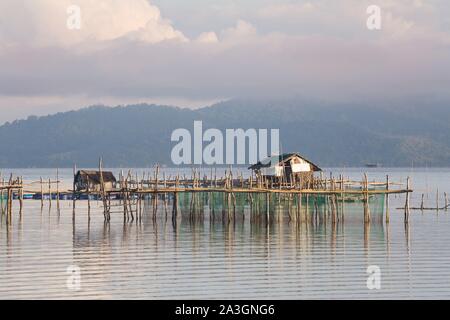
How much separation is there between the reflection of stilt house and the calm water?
7.13 meters

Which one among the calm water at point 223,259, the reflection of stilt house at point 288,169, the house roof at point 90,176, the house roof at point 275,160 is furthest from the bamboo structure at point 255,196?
the house roof at point 90,176

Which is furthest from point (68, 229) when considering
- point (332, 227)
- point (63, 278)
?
point (63, 278)

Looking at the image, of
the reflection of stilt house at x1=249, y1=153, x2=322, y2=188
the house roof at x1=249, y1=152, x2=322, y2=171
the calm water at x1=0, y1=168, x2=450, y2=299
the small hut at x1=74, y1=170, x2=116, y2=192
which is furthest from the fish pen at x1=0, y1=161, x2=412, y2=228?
the calm water at x1=0, y1=168, x2=450, y2=299

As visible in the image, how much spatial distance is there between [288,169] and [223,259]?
24333 millimetres

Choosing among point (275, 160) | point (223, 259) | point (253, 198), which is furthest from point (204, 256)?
point (275, 160)

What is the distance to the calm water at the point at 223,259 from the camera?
25.5 meters

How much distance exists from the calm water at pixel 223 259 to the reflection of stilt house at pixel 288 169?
23.4ft

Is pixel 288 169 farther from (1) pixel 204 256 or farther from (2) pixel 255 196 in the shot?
(1) pixel 204 256

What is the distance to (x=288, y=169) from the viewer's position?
56.0 metres

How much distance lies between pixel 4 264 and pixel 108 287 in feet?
20.5

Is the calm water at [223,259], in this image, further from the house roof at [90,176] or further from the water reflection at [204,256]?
the house roof at [90,176]

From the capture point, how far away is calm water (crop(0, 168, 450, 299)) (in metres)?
25.5
